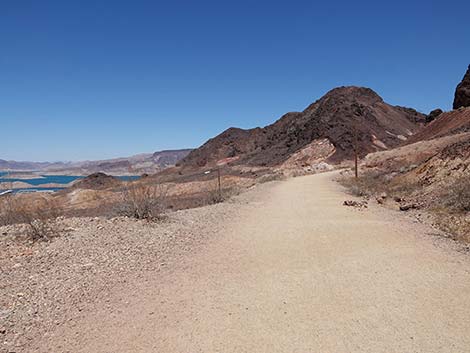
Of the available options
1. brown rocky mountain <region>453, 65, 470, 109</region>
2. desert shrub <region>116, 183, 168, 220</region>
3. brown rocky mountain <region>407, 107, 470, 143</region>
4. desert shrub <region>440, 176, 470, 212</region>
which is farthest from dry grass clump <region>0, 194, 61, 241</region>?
brown rocky mountain <region>453, 65, 470, 109</region>

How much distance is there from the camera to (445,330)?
12.4ft

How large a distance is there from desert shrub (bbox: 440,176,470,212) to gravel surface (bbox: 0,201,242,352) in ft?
20.6

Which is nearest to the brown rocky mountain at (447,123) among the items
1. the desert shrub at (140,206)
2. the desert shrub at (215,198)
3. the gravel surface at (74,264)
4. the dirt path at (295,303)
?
the desert shrub at (215,198)

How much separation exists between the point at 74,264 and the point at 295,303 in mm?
3781

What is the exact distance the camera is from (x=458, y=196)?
9.38m

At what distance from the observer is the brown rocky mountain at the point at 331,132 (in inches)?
Result: 1960

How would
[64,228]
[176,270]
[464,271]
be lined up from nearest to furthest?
[464,271] < [176,270] < [64,228]

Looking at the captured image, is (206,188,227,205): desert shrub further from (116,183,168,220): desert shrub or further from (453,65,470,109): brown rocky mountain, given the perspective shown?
(453,65,470,109): brown rocky mountain

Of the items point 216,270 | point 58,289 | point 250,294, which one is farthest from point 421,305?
point 58,289

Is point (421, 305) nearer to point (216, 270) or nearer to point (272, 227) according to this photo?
point (216, 270)

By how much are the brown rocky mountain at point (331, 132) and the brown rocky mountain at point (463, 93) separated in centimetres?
984

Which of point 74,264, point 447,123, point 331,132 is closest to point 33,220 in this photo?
point 74,264

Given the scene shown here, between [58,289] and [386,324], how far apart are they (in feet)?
14.3

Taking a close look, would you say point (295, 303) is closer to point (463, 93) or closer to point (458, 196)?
point (458, 196)
